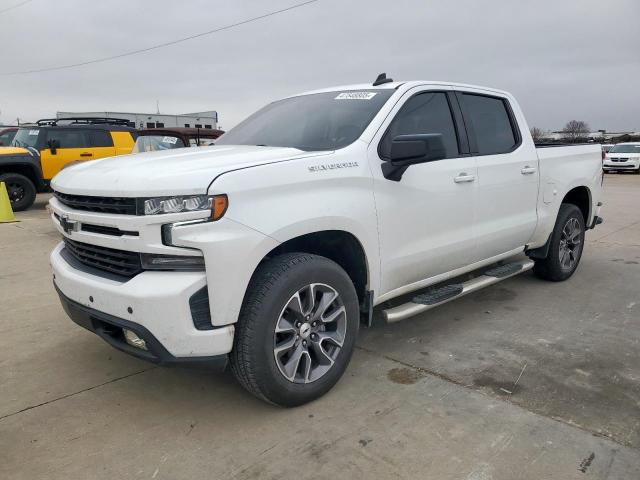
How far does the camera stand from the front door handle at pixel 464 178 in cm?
370

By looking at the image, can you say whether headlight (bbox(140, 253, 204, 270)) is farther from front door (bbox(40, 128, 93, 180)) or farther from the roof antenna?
front door (bbox(40, 128, 93, 180))

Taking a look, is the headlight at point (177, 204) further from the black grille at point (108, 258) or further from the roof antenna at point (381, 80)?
the roof antenna at point (381, 80)

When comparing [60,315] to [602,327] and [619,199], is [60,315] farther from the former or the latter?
[619,199]

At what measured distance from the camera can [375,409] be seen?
2895 millimetres

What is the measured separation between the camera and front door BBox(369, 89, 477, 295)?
3.24 meters

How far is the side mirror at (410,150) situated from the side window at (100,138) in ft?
35.2

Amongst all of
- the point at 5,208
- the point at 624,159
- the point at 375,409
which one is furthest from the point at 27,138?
the point at 624,159

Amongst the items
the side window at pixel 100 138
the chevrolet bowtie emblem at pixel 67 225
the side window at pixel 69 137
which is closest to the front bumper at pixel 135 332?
the chevrolet bowtie emblem at pixel 67 225

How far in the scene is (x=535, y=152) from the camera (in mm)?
4609

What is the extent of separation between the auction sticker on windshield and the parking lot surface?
5.75ft

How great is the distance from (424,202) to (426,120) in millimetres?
667

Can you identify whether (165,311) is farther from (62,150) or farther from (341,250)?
(62,150)

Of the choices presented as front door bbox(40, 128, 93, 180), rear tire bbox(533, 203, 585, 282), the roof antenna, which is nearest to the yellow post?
front door bbox(40, 128, 93, 180)

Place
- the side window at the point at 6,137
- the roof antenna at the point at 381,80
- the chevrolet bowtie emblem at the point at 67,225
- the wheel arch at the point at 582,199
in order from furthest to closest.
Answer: the side window at the point at 6,137, the wheel arch at the point at 582,199, the roof antenna at the point at 381,80, the chevrolet bowtie emblem at the point at 67,225
